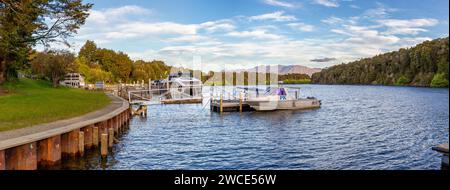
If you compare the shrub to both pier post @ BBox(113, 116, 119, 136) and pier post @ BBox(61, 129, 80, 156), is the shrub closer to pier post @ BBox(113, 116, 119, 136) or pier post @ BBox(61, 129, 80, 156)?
pier post @ BBox(113, 116, 119, 136)

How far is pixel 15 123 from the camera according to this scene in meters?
18.1

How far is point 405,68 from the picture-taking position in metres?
152

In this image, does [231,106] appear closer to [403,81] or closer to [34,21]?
[34,21]

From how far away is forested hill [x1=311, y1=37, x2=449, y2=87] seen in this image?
127 meters

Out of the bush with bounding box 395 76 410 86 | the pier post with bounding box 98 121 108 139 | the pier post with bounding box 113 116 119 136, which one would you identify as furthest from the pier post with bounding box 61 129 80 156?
the bush with bounding box 395 76 410 86

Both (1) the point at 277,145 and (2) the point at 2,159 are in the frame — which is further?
(1) the point at 277,145

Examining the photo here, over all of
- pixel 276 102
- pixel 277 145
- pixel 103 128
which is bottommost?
pixel 277 145

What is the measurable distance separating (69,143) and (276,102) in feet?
111

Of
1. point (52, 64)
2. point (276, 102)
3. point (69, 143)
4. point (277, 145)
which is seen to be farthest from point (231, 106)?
point (52, 64)

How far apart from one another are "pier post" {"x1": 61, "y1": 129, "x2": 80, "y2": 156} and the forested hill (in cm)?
11011

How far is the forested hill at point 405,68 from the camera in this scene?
415 feet

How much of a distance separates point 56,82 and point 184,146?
51.9 m

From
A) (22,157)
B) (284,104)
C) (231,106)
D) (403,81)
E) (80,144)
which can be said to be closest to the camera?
(22,157)

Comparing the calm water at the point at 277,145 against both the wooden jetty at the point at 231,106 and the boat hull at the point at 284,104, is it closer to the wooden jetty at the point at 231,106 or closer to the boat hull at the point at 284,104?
the wooden jetty at the point at 231,106
